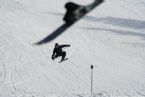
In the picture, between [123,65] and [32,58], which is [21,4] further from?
[123,65]

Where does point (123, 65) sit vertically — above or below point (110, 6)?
below

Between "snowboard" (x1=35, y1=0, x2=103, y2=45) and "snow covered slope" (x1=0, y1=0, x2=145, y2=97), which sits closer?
"snowboard" (x1=35, y1=0, x2=103, y2=45)

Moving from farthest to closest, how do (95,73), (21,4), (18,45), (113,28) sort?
(21,4) < (113,28) < (18,45) < (95,73)

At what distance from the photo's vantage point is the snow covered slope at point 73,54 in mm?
17984

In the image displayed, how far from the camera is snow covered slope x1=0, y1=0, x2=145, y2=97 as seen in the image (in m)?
18.0

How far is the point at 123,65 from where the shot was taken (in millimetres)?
21812

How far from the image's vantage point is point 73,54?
2283 cm

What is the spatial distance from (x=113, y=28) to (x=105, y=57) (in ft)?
21.9

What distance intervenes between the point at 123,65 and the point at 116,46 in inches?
145

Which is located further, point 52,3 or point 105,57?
point 52,3

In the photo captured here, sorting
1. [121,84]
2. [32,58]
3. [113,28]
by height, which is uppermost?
[113,28]

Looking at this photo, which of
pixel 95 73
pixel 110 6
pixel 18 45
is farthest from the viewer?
pixel 110 6

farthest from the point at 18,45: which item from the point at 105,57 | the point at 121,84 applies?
the point at 121,84

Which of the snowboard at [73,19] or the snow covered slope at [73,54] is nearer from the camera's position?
the snowboard at [73,19]
